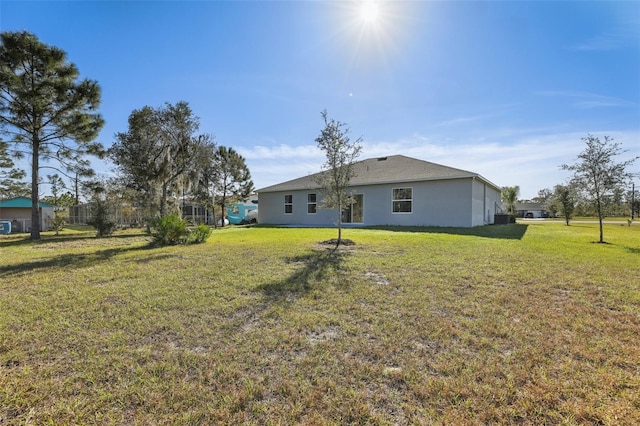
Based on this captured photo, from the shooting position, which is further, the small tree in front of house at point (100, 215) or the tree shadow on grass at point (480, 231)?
the small tree in front of house at point (100, 215)

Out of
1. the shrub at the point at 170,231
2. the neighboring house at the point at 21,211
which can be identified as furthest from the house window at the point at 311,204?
the neighboring house at the point at 21,211

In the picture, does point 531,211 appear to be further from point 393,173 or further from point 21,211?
point 21,211

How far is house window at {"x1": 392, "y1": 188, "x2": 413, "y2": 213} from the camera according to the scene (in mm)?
15711

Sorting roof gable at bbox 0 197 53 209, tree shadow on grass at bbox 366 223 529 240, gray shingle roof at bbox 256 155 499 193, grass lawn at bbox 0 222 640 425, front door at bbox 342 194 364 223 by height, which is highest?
gray shingle roof at bbox 256 155 499 193

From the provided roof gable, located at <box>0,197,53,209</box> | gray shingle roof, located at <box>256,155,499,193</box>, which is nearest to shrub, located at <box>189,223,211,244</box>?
gray shingle roof, located at <box>256,155,499,193</box>

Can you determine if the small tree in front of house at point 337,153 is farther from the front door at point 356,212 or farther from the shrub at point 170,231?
the front door at point 356,212

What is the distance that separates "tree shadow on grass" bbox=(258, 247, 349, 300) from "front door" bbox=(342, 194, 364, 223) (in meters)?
9.93

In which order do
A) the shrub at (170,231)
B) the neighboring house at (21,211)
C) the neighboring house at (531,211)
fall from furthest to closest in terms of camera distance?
the neighboring house at (531,211) → the neighboring house at (21,211) → the shrub at (170,231)

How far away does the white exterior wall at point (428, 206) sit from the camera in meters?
14.3

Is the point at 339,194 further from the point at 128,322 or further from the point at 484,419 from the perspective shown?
the point at 484,419

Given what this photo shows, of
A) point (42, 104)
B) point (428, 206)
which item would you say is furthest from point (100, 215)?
point (428, 206)

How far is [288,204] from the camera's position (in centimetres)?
2064

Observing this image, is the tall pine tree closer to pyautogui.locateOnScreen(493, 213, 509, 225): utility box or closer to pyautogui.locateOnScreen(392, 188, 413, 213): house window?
pyautogui.locateOnScreen(392, 188, 413, 213): house window

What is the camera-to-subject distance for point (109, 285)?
4.82m
